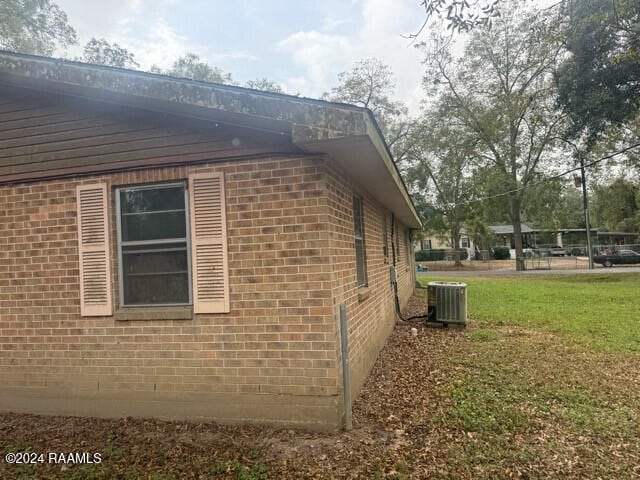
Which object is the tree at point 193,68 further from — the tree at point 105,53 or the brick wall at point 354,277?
the brick wall at point 354,277

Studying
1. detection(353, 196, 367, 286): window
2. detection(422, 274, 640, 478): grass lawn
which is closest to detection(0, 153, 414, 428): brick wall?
detection(353, 196, 367, 286): window

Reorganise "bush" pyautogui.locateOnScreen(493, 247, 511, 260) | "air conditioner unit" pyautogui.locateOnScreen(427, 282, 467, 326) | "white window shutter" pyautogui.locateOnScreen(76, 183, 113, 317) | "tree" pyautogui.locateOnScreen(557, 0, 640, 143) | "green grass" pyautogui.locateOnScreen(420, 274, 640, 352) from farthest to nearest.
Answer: "bush" pyautogui.locateOnScreen(493, 247, 511, 260) → "tree" pyautogui.locateOnScreen(557, 0, 640, 143) → "air conditioner unit" pyautogui.locateOnScreen(427, 282, 467, 326) → "green grass" pyautogui.locateOnScreen(420, 274, 640, 352) → "white window shutter" pyautogui.locateOnScreen(76, 183, 113, 317)

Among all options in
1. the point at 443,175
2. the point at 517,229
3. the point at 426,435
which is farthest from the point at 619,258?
the point at 426,435

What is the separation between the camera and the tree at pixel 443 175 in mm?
31562

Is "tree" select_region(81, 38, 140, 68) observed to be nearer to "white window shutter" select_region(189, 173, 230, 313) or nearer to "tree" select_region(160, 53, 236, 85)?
"tree" select_region(160, 53, 236, 85)

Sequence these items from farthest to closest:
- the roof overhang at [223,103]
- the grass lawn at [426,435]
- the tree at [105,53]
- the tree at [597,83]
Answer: the tree at [105,53] → the tree at [597,83] → the roof overhang at [223,103] → the grass lawn at [426,435]

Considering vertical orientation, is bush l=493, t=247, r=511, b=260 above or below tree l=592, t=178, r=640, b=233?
below

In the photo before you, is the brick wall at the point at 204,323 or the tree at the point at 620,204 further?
the tree at the point at 620,204

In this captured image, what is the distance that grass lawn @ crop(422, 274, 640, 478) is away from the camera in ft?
10.5

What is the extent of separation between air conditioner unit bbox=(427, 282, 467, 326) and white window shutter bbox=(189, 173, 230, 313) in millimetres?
5775

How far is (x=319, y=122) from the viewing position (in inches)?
135

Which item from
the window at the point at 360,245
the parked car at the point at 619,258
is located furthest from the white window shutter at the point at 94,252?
the parked car at the point at 619,258

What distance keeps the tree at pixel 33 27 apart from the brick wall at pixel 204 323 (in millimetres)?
14317

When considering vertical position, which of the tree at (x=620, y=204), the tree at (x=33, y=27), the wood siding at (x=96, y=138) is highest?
the tree at (x=33, y=27)
